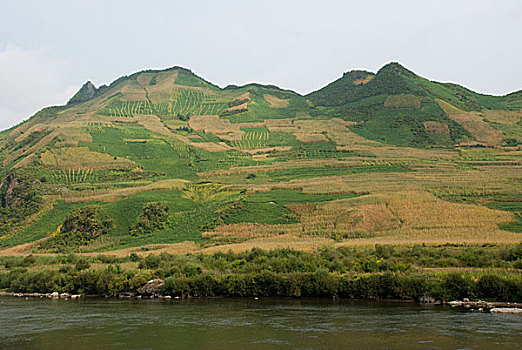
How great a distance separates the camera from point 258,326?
46625 mm

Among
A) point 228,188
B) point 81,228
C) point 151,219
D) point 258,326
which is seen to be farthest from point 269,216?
point 258,326

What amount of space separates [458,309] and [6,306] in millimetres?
55497

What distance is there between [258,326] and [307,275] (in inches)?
647

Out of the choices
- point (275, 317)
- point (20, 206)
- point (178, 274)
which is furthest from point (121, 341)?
point (20, 206)

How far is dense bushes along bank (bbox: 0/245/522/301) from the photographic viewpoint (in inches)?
2188

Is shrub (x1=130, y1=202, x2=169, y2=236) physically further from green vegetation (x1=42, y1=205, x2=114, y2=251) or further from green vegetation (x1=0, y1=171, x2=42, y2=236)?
green vegetation (x1=0, y1=171, x2=42, y2=236)

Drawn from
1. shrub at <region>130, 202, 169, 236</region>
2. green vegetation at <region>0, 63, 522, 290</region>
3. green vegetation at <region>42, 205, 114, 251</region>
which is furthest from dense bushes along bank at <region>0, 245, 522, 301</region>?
shrub at <region>130, 202, 169, 236</region>

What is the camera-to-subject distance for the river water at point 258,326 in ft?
132

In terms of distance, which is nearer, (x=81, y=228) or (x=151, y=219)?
(x=81, y=228)

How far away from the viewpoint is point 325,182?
13712 centimetres

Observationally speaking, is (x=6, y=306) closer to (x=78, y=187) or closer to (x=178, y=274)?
(x=178, y=274)

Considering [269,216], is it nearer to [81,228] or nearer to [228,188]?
[228,188]

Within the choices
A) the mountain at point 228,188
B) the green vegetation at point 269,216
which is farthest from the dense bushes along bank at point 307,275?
the mountain at point 228,188

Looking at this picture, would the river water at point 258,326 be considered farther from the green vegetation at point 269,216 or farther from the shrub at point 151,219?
the shrub at point 151,219
